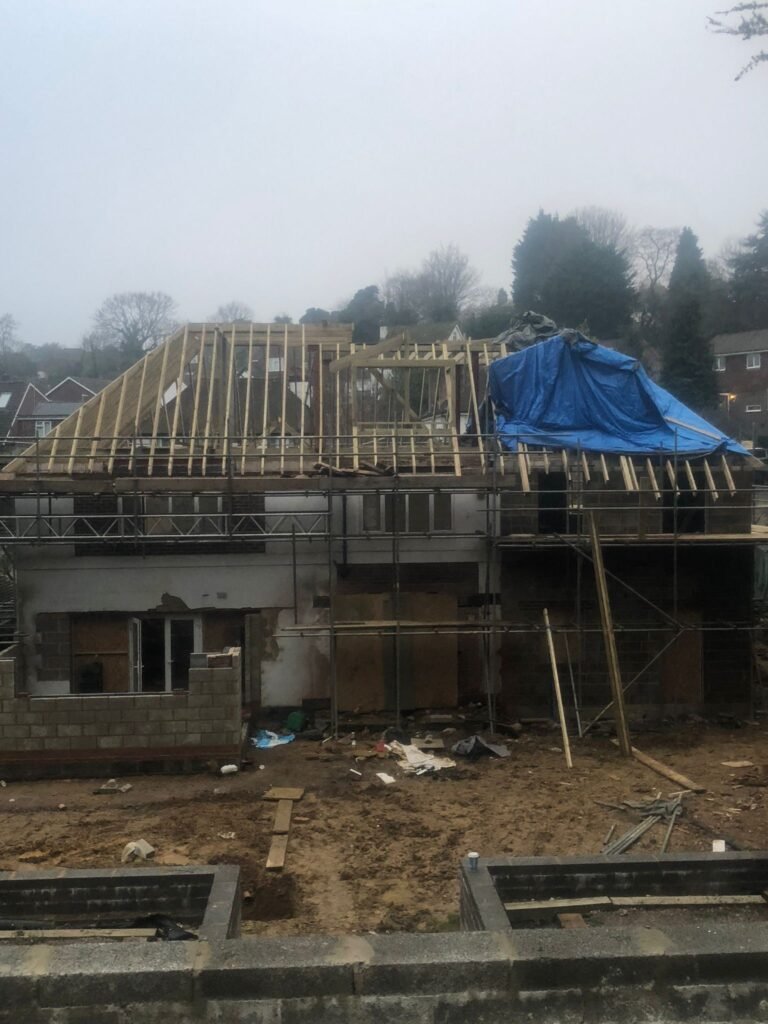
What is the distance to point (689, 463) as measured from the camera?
13.6 m

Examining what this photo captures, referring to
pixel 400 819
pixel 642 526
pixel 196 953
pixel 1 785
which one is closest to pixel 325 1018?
pixel 196 953

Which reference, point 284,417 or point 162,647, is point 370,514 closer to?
point 284,417

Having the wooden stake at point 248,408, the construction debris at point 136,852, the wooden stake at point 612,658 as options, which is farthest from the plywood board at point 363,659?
the construction debris at point 136,852

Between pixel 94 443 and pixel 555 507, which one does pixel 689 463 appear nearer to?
pixel 555 507

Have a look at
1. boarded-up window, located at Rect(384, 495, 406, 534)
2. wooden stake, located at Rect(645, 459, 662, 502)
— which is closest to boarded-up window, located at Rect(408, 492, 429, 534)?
boarded-up window, located at Rect(384, 495, 406, 534)

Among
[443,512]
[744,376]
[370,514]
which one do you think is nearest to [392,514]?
[370,514]

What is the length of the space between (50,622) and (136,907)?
27.2 feet

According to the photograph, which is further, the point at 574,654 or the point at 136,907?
the point at 574,654

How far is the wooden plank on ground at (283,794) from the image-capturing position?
9922mm

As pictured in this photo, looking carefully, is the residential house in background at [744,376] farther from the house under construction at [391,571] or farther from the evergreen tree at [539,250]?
the house under construction at [391,571]

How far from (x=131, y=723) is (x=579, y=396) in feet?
28.7

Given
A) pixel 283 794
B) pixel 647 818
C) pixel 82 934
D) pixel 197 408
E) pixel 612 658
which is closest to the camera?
pixel 82 934

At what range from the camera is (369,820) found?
927 cm

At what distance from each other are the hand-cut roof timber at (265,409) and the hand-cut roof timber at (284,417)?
0.08 feet
